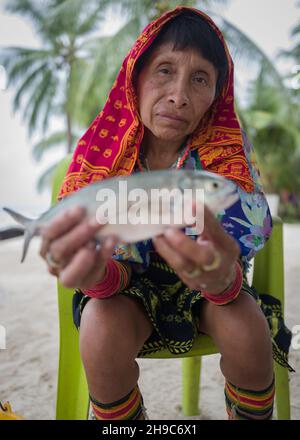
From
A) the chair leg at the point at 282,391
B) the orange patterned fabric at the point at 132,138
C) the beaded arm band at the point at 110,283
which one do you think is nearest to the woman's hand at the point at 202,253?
the beaded arm band at the point at 110,283

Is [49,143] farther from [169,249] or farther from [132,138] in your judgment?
[169,249]

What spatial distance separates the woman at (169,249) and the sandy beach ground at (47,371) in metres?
0.74

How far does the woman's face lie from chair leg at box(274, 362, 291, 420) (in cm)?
82

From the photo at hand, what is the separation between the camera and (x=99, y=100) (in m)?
10.7

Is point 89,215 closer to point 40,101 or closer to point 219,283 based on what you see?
point 219,283

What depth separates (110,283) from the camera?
3.05ft

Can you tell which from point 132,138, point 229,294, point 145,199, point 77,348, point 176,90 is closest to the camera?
point 145,199

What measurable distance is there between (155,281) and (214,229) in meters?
0.51

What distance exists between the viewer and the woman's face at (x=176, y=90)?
1012mm

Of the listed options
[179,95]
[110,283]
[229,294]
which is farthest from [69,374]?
[179,95]

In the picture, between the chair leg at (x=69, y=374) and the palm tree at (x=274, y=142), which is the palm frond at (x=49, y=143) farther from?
the chair leg at (x=69, y=374)

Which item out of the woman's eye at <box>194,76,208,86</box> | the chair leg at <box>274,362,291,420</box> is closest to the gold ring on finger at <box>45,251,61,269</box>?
the woman's eye at <box>194,76,208,86</box>

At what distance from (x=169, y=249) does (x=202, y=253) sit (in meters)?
0.05
